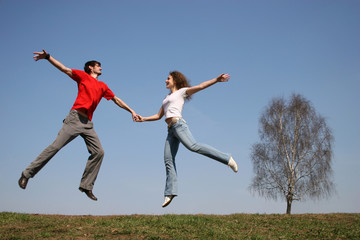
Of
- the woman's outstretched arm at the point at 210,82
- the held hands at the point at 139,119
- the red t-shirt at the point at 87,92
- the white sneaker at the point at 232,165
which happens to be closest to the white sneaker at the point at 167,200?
the white sneaker at the point at 232,165

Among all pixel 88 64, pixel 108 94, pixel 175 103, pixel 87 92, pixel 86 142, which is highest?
pixel 88 64

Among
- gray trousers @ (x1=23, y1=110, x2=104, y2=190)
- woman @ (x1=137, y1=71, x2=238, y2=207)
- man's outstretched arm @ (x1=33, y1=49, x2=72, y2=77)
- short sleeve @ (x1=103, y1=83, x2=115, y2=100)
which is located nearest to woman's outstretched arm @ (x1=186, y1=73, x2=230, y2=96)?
woman @ (x1=137, y1=71, x2=238, y2=207)

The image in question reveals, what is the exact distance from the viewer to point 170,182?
649cm

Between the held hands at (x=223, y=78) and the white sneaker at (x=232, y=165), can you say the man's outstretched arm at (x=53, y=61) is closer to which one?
the held hands at (x=223, y=78)

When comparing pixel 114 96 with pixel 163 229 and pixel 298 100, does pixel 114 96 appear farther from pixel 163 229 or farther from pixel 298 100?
pixel 298 100

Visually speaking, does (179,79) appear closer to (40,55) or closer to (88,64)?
(88,64)

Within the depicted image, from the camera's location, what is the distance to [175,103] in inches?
257

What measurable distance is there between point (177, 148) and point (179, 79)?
1.51m

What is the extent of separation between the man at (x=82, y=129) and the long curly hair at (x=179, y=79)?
155cm

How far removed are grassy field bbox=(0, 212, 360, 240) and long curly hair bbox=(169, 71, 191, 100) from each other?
9.87ft

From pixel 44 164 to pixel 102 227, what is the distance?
1.76 m

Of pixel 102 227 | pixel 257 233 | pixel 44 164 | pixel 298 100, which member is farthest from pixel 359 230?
pixel 298 100

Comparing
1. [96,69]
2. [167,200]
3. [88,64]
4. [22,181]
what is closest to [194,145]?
[167,200]

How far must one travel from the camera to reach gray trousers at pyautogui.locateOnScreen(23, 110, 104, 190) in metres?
6.44
